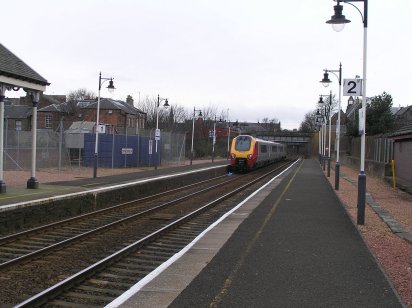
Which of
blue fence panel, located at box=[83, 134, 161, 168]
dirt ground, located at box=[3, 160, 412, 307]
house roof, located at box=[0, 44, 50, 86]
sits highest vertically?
house roof, located at box=[0, 44, 50, 86]

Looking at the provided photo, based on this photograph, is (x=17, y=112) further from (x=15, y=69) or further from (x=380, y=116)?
(x=15, y=69)

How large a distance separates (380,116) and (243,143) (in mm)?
18702

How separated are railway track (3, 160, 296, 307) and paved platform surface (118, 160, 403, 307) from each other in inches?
26.5

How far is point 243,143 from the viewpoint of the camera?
39.7 m

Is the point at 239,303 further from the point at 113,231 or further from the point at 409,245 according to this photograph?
the point at 113,231

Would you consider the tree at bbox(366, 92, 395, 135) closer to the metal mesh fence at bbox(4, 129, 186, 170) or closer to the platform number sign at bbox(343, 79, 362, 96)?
the metal mesh fence at bbox(4, 129, 186, 170)

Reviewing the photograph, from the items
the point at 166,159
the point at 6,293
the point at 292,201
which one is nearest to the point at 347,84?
the point at 292,201

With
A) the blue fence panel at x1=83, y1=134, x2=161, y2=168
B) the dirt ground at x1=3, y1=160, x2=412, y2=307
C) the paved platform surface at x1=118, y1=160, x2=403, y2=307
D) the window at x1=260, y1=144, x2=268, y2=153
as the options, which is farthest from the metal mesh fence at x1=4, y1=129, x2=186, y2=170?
the paved platform surface at x1=118, y1=160, x2=403, y2=307

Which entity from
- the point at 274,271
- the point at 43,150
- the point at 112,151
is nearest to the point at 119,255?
the point at 274,271

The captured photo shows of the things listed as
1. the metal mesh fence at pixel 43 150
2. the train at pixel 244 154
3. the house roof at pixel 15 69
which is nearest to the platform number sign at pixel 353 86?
the house roof at pixel 15 69

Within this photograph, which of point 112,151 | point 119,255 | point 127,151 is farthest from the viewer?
point 127,151

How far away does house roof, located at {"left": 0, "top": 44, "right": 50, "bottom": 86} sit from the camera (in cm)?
1595

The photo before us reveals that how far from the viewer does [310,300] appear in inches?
234

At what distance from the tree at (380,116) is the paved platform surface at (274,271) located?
133ft
